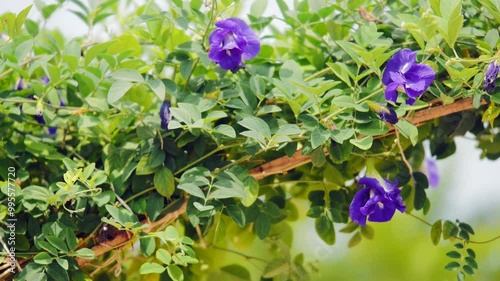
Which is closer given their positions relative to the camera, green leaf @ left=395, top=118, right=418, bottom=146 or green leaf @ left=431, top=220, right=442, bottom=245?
green leaf @ left=395, top=118, right=418, bottom=146

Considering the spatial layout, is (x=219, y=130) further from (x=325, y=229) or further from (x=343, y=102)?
(x=325, y=229)

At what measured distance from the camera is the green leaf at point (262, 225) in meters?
1.28

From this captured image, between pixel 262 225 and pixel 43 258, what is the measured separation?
14.9 inches

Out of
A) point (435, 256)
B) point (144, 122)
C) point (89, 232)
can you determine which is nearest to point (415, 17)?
point (144, 122)

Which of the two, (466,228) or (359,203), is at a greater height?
(359,203)

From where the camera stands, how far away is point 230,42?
1172 millimetres

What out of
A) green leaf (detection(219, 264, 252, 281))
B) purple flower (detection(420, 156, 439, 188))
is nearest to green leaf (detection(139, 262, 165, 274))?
green leaf (detection(219, 264, 252, 281))

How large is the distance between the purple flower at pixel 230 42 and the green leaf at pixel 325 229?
13.3 inches

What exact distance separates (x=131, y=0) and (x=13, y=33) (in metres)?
0.62

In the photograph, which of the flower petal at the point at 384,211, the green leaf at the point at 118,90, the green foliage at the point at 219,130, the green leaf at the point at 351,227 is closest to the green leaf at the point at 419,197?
the green foliage at the point at 219,130

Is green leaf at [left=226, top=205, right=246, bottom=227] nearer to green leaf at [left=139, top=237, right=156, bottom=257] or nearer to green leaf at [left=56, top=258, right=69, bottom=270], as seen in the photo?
green leaf at [left=139, top=237, right=156, bottom=257]

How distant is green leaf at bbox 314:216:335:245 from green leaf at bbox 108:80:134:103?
434 millimetres

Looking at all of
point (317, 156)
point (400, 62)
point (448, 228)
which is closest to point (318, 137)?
point (317, 156)

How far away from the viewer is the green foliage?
1143 millimetres
